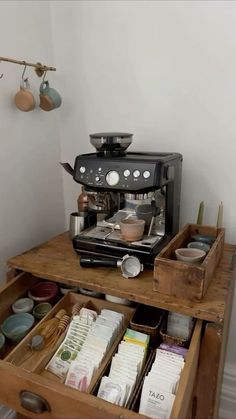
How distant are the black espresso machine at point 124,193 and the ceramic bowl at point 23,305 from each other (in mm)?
234

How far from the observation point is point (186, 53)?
990 mm

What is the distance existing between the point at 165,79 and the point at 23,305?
916 mm

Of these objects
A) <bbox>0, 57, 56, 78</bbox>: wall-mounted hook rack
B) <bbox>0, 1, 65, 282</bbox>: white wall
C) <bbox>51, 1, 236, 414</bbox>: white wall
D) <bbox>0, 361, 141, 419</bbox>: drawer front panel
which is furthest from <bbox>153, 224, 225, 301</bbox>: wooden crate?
<bbox>0, 57, 56, 78</bbox>: wall-mounted hook rack

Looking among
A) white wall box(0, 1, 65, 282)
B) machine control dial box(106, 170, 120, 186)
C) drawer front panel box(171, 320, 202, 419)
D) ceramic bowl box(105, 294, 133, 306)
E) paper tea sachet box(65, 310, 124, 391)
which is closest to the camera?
drawer front panel box(171, 320, 202, 419)

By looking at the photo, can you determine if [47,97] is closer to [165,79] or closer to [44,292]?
[165,79]

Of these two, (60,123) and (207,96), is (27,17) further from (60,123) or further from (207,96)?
(207,96)

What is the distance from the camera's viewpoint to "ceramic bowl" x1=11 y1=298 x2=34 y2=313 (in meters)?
0.91

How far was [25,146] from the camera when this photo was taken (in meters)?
1.12

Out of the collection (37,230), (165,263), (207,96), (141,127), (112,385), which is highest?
(207,96)

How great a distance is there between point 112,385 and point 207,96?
91cm

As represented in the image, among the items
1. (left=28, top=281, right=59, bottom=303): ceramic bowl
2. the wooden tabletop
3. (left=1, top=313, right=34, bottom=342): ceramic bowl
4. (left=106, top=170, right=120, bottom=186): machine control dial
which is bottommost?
(left=1, top=313, right=34, bottom=342): ceramic bowl

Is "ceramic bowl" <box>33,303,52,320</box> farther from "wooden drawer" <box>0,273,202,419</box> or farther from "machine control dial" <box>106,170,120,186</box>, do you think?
"machine control dial" <box>106,170,120,186</box>

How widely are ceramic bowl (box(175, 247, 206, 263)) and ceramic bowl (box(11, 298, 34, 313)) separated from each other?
Result: 1.64 feet

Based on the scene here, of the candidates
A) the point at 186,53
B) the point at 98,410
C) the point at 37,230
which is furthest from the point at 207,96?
the point at 98,410
